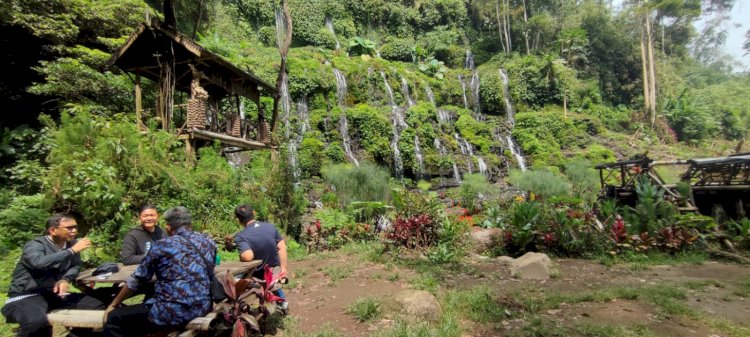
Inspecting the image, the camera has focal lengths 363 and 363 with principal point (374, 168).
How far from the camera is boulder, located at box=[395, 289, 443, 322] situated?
4641mm

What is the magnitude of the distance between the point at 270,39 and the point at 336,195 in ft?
71.9

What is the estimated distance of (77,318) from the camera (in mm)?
3375

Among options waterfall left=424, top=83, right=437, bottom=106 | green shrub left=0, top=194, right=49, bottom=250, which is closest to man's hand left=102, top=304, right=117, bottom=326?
green shrub left=0, top=194, right=49, bottom=250

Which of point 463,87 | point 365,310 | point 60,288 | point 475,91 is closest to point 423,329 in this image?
point 365,310

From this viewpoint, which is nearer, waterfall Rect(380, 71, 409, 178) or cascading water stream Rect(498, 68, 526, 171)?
waterfall Rect(380, 71, 409, 178)

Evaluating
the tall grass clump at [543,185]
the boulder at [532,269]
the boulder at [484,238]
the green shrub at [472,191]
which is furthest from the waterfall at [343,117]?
the boulder at [532,269]

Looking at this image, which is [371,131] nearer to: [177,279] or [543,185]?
[543,185]

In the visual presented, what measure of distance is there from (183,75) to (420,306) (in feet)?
32.5

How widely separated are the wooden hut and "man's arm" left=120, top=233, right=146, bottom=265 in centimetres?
577

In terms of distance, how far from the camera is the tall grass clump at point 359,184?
14898mm

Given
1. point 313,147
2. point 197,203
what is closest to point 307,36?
point 313,147

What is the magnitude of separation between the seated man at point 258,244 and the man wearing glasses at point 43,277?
4.69 feet

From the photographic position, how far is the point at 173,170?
771 centimetres

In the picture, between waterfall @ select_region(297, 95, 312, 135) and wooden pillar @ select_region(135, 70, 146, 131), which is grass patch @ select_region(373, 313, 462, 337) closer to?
wooden pillar @ select_region(135, 70, 146, 131)
